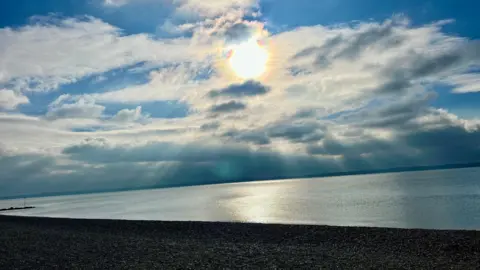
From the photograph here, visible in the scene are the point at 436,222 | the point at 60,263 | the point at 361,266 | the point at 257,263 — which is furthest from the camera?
the point at 436,222

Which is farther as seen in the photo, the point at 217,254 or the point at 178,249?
the point at 178,249

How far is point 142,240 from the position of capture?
97.2 ft

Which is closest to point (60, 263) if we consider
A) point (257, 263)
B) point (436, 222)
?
point (257, 263)

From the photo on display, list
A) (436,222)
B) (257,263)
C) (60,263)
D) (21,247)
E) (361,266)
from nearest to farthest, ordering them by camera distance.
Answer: (361,266) < (257,263) < (60,263) < (21,247) < (436,222)

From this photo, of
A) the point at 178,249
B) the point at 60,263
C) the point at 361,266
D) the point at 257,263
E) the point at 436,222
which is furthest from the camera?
the point at 436,222

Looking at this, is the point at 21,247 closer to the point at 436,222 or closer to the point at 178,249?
the point at 178,249

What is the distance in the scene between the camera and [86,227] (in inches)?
1629

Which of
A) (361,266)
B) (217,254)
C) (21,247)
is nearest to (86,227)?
(21,247)

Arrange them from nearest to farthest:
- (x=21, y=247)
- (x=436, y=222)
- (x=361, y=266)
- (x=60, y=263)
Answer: (x=361, y=266), (x=60, y=263), (x=21, y=247), (x=436, y=222)

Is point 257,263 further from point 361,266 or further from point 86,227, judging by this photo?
point 86,227

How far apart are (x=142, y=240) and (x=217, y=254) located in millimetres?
9428

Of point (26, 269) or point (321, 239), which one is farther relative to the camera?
point (321, 239)

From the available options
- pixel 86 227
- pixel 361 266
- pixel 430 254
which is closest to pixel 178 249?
pixel 361 266

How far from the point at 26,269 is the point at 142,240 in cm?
987
